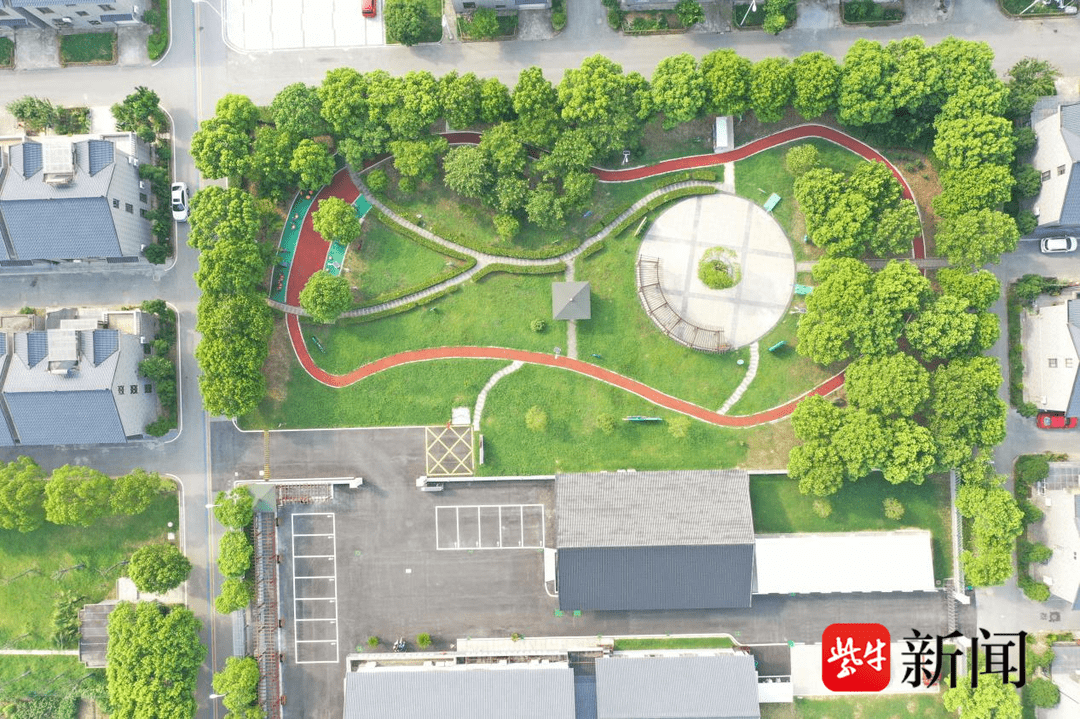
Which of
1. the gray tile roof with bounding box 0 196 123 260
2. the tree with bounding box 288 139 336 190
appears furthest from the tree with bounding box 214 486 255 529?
the tree with bounding box 288 139 336 190

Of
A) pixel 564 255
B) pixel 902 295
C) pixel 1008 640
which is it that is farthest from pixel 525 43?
pixel 1008 640

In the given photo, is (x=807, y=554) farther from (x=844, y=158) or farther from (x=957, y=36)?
(x=957, y=36)

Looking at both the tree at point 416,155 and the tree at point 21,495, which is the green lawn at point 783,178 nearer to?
the tree at point 416,155

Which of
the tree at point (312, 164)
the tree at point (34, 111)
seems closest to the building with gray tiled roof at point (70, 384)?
the tree at point (34, 111)

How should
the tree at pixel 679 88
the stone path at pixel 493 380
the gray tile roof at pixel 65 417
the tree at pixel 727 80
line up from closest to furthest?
the tree at pixel 727 80, the tree at pixel 679 88, the gray tile roof at pixel 65 417, the stone path at pixel 493 380

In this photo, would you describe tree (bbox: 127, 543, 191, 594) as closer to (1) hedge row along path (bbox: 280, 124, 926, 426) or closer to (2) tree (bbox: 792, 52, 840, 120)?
(1) hedge row along path (bbox: 280, 124, 926, 426)

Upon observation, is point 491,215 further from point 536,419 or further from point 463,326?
point 536,419
